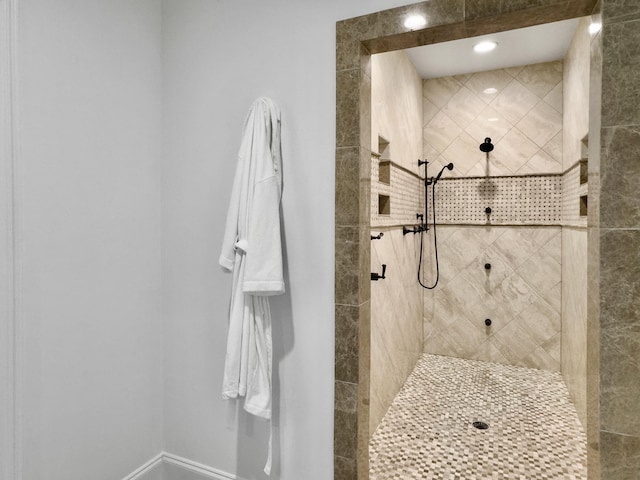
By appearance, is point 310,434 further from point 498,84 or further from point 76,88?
point 498,84

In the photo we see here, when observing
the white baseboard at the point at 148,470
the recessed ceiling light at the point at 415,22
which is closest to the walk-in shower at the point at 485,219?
the recessed ceiling light at the point at 415,22

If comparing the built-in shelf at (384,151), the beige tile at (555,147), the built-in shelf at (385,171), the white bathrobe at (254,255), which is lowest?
the white bathrobe at (254,255)

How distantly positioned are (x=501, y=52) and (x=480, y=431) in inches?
111

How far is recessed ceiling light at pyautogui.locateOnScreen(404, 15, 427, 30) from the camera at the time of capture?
1501 mm

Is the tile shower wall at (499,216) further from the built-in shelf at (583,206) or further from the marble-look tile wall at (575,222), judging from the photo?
the built-in shelf at (583,206)

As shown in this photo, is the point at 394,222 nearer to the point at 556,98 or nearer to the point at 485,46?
the point at 485,46

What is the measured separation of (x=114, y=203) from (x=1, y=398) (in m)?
0.83

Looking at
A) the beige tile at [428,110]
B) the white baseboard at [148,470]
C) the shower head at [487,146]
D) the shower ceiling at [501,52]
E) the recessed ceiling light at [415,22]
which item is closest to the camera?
the recessed ceiling light at [415,22]

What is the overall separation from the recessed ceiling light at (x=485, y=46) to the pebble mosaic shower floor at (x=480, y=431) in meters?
2.63

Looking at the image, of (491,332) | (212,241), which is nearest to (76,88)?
(212,241)

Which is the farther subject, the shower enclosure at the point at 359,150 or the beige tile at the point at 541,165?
the beige tile at the point at 541,165

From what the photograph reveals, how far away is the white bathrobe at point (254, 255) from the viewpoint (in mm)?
1635

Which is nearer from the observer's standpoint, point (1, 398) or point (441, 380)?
point (1, 398)

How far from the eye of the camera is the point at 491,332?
3.79 metres
